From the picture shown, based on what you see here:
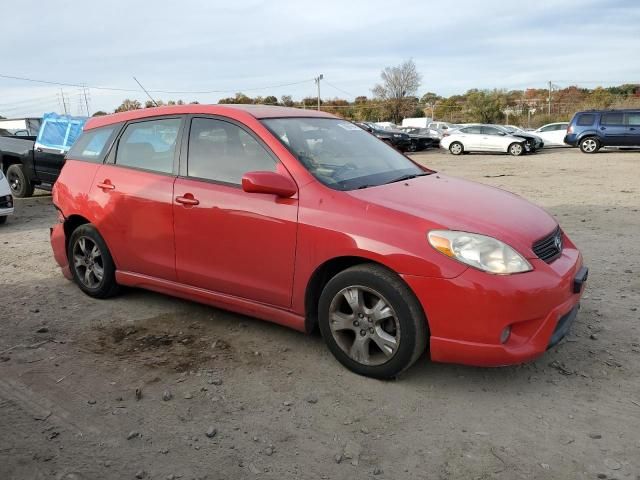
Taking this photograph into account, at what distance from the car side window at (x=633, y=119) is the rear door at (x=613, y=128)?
0.67 ft

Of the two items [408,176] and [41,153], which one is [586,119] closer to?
[41,153]

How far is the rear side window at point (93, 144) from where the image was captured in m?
4.87

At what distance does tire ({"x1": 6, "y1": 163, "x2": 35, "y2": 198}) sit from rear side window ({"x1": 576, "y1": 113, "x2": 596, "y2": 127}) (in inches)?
809

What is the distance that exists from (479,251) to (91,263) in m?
3.50

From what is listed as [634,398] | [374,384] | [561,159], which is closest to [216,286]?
[374,384]

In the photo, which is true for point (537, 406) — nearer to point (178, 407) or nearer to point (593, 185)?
point (178, 407)

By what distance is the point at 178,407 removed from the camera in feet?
10.4

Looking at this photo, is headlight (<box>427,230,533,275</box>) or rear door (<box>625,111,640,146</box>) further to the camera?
rear door (<box>625,111,640,146</box>)

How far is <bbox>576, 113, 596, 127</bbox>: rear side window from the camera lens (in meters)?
22.5

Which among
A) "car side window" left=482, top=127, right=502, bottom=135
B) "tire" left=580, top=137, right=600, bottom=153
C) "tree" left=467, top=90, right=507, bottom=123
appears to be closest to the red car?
"tire" left=580, top=137, right=600, bottom=153

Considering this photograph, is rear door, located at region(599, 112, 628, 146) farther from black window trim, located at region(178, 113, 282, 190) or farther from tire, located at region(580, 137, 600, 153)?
black window trim, located at region(178, 113, 282, 190)

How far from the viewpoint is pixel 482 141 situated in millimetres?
24484

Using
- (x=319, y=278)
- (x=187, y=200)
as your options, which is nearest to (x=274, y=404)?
(x=319, y=278)

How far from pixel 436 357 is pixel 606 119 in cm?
2246
